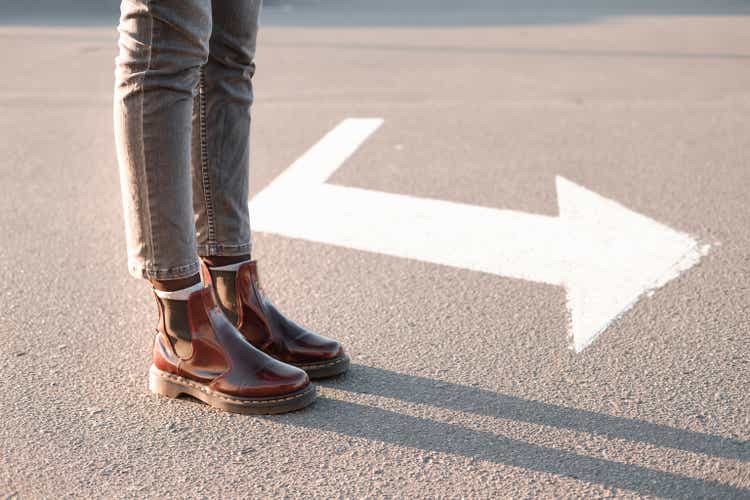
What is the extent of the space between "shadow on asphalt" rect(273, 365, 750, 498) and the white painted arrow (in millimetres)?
522

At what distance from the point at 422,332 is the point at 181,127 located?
1.04 metres

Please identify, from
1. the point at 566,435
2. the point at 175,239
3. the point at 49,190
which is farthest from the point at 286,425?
the point at 49,190

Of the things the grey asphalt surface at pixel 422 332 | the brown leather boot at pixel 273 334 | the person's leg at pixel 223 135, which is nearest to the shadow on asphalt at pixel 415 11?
the grey asphalt surface at pixel 422 332

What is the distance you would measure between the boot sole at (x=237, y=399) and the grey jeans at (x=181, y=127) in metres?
0.30

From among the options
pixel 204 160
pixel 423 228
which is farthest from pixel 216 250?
pixel 423 228

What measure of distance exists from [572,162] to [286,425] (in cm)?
306

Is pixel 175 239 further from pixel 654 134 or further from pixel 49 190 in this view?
pixel 654 134

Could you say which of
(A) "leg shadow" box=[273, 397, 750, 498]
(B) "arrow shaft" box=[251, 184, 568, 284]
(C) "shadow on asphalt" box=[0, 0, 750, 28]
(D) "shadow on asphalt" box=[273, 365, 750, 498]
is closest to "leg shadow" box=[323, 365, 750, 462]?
(D) "shadow on asphalt" box=[273, 365, 750, 498]

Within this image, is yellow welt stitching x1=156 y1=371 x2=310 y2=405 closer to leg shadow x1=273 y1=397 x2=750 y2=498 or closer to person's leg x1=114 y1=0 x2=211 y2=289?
leg shadow x1=273 y1=397 x2=750 y2=498

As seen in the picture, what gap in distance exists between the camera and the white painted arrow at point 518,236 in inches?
132

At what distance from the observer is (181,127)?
2.26m

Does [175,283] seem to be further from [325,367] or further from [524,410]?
[524,410]

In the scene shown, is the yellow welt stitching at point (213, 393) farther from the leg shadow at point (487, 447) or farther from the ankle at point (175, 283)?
the ankle at point (175, 283)

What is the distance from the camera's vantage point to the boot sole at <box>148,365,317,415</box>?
2.35m
